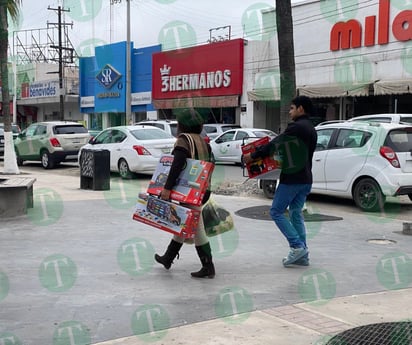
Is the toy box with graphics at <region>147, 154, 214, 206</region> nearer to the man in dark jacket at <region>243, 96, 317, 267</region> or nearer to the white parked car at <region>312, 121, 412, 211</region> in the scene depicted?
the man in dark jacket at <region>243, 96, 317, 267</region>

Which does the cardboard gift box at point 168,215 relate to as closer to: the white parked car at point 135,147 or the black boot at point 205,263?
the black boot at point 205,263

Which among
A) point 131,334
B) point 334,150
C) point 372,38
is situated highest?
point 372,38

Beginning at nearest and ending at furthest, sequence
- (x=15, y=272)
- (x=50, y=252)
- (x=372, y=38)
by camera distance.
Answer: (x=15, y=272)
(x=50, y=252)
(x=372, y=38)

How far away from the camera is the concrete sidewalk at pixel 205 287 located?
13.8 feet

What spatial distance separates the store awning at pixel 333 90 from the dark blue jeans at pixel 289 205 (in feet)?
53.6

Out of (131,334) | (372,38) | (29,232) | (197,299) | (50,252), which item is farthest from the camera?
(372,38)

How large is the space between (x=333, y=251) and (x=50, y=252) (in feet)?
11.2

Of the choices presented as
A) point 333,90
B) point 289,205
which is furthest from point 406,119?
point 289,205

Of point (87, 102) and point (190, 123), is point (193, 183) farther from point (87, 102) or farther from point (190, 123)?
point (87, 102)

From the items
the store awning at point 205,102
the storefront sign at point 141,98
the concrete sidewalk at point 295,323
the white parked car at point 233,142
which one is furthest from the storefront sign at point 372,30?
the concrete sidewalk at point 295,323

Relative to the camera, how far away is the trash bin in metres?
12.4

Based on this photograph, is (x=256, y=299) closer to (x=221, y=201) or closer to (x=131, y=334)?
(x=131, y=334)

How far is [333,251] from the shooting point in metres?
6.91

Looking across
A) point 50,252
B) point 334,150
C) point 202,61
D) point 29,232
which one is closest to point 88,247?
point 50,252
